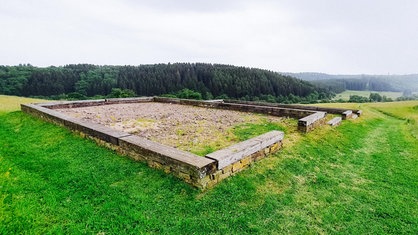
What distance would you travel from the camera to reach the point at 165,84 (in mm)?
73312

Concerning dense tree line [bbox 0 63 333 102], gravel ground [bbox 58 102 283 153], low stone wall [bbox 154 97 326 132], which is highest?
dense tree line [bbox 0 63 333 102]

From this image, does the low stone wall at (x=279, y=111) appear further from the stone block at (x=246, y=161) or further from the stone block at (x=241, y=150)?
the stone block at (x=246, y=161)

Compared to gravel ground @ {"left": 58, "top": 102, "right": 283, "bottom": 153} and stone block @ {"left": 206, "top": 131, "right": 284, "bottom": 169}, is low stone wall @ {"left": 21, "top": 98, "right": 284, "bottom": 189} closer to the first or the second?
stone block @ {"left": 206, "top": 131, "right": 284, "bottom": 169}

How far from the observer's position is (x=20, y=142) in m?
6.85

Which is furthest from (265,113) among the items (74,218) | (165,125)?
→ (74,218)

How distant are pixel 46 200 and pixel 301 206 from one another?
4197mm

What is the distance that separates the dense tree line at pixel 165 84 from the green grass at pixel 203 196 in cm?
6060

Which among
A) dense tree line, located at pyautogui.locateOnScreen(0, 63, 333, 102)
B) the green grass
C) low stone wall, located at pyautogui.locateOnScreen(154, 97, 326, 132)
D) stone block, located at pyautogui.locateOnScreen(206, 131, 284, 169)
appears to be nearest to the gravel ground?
low stone wall, located at pyautogui.locateOnScreen(154, 97, 326, 132)

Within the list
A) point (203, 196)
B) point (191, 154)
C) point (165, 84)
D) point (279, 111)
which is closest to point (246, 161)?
point (191, 154)

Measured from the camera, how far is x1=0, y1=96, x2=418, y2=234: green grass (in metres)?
3.40

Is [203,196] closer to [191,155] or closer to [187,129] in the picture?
[191,155]

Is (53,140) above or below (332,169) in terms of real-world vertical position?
above

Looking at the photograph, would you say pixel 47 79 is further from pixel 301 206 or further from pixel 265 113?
pixel 301 206

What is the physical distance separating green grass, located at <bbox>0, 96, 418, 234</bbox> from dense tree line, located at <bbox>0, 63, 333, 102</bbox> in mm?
60603
